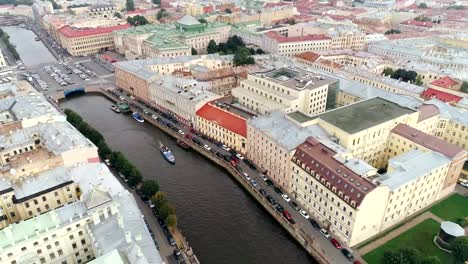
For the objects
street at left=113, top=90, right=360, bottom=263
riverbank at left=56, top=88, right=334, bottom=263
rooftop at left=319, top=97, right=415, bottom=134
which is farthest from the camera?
rooftop at left=319, top=97, right=415, bottom=134

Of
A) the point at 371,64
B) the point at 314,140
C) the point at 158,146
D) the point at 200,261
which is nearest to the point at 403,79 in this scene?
the point at 371,64

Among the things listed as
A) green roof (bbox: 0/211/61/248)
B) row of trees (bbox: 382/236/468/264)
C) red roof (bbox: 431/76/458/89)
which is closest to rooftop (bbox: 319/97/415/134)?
row of trees (bbox: 382/236/468/264)

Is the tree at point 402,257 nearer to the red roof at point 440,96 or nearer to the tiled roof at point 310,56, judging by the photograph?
the red roof at point 440,96

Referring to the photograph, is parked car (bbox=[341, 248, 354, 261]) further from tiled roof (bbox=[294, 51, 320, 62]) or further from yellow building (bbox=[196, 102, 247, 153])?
tiled roof (bbox=[294, 51, 320, 62])

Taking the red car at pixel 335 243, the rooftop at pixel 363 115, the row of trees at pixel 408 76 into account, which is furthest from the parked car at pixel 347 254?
the row of trees at pixel 408 76

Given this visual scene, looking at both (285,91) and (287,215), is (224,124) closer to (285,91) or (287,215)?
(285,91)
